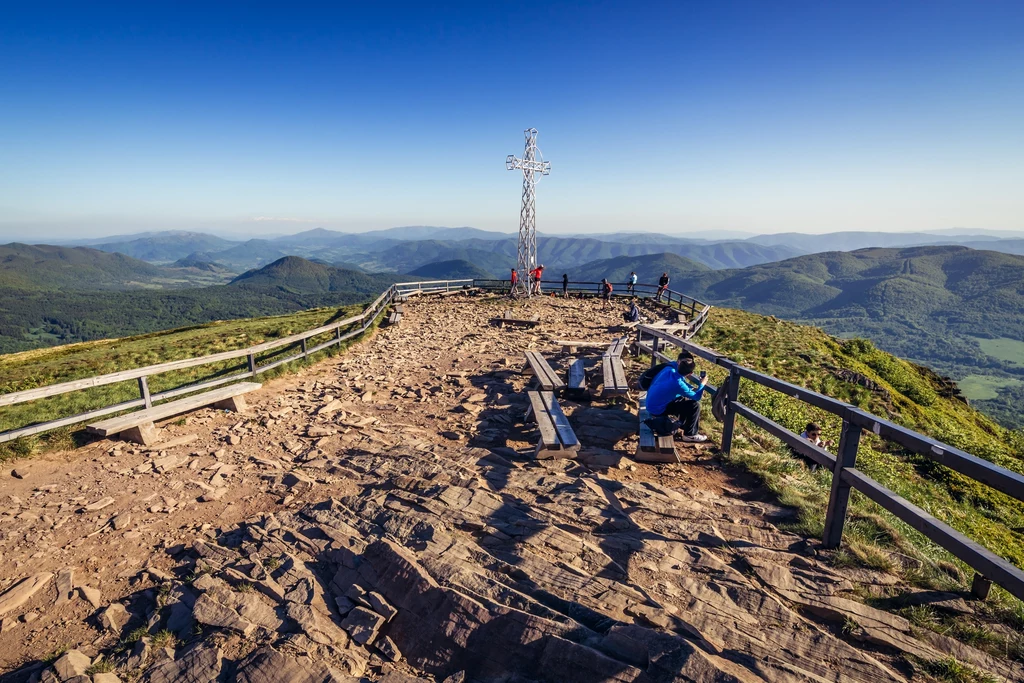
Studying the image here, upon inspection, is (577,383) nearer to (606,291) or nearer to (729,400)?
A: (729,400)

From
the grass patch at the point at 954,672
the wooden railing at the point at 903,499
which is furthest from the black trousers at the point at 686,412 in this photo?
the grass patch at the point at 954,672

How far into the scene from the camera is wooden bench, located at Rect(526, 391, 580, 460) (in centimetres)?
627

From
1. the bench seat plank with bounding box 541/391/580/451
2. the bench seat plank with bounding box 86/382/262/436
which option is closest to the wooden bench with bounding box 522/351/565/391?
the bench seat plank with bounding box 541/391/580/451

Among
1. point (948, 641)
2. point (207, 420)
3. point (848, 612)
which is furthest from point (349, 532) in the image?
point (207, 420)

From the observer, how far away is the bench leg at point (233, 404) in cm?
871

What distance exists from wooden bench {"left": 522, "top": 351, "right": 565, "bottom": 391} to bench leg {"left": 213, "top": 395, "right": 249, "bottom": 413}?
5.67m

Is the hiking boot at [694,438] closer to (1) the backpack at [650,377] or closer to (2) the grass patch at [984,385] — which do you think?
(1) the backpack at [650,377]

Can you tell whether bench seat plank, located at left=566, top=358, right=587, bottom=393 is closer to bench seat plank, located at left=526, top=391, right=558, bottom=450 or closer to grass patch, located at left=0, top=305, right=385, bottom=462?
bench seat plank, located at left=526, top=391, right=558, bottom=450

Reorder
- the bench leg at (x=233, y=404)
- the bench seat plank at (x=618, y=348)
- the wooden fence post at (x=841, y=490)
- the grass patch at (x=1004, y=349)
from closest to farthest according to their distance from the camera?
the wooden fence post at (x=841, y=490) → the bench leg at (x=233, y=404) → the bench seat plank at (x=618, y=348) → the grass patch at (x=1004, y=349)

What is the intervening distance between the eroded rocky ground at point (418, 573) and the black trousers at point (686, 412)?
1.72ft

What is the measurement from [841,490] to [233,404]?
942cm

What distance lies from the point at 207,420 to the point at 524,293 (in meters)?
19.3

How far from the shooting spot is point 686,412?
6.61 metres

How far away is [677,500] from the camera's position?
5.04 meters
